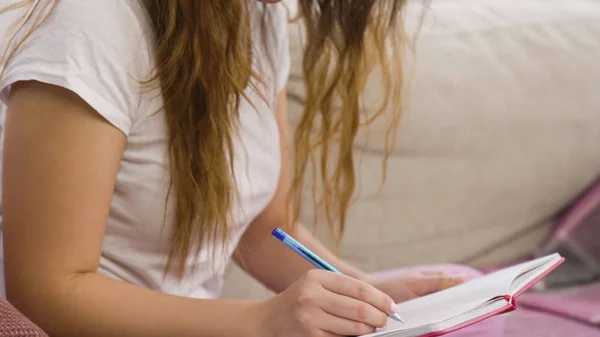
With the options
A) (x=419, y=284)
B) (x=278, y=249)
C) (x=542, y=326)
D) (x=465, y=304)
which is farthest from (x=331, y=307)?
(x=542, y=326)

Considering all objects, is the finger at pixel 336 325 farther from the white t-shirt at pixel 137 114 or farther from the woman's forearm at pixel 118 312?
the white t-shirt at pixel 137 114

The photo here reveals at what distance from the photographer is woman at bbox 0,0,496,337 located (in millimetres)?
753

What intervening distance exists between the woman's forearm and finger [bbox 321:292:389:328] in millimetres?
84

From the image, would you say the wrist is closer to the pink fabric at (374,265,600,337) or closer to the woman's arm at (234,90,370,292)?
the woman's arm at (234,90,370,292)

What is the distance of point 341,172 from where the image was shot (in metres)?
1.15

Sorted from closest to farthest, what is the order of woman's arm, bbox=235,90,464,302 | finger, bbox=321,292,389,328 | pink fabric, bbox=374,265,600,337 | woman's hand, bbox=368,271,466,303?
finger, bbox=321,292,389,328 → woman's hand, bbox=368,271,466,303 → woman's arm, bbox=235,90,464,302 → pink fabric, bbox=374,265,600,337

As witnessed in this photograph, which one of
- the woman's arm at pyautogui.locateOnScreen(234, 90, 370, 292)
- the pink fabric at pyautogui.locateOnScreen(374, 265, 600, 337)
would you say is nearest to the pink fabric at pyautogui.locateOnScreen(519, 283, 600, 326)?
the pink fabric at pyautogui.locateOnScreen(374, 265, 600, 337)

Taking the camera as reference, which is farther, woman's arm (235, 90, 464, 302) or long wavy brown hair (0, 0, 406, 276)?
woman's arm (235, 90, 464, 302)

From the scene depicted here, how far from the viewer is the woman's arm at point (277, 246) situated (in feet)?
3.58

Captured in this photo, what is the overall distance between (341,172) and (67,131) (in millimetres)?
478

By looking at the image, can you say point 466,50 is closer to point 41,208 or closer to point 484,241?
point 484,241

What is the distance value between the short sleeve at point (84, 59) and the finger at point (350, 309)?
254mm

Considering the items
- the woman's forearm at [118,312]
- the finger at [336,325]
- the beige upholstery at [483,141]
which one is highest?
the finger at [336,325]

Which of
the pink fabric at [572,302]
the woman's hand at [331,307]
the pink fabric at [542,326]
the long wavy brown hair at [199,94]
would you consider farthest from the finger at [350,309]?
the pink fabric at [572,302]
